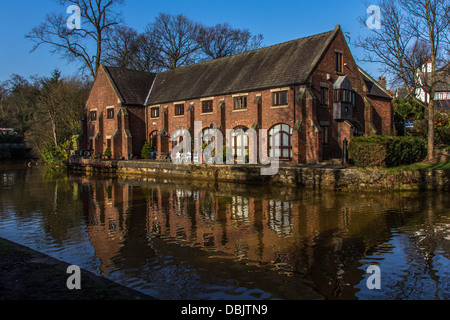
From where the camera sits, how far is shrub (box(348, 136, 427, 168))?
18.8 meters

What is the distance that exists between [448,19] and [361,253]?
17448 millimetres

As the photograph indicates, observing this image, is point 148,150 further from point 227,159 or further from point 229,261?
point 229,261

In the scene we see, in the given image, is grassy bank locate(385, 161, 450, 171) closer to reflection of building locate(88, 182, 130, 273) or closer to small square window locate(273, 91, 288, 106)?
small square window locate(273, 91, 288, 106)

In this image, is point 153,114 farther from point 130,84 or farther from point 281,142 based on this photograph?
point 281,142

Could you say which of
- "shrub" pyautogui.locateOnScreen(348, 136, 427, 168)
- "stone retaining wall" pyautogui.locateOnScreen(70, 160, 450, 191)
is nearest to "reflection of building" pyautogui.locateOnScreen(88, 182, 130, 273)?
"stone retaining wall" pyautogui.locateOnScreen(70, 160, 450, 191)

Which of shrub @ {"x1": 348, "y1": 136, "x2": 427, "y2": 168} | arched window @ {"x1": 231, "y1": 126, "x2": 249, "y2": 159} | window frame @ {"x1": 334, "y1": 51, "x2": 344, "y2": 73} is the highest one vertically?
window frame @ {"x1": 334, "y1": 51, "x2": 344, "y2": 73}

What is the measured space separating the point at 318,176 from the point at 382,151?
3437mm

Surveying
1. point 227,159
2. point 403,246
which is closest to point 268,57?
point 227,159

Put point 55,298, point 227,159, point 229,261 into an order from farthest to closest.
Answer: point 227,159
point 229,261
point 55,298

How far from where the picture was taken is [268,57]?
29422 millimetres

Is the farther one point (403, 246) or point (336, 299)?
point (403, 246)

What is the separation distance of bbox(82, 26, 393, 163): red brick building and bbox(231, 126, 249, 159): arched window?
84 mm

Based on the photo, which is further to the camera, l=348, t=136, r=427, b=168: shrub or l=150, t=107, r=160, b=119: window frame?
l=150, t=107, r=160, b=119: window frame
